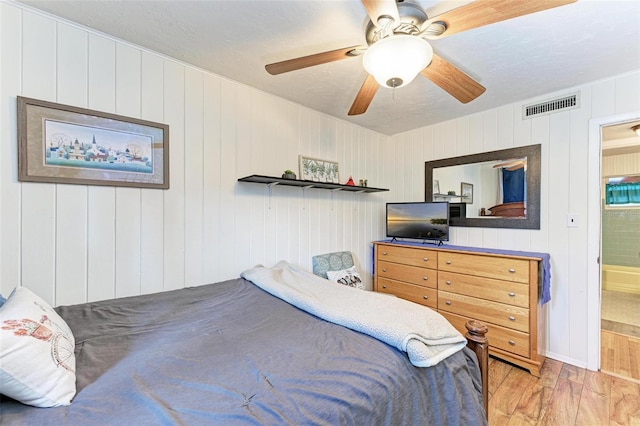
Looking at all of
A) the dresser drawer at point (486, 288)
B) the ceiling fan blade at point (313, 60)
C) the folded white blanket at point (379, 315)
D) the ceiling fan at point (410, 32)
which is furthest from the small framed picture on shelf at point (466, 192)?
the ceiling fan blade at point (313, 60)

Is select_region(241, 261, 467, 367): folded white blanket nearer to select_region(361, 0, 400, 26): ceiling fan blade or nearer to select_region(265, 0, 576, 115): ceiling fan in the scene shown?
select_region(265, 0, 576, 115): ceiling fan

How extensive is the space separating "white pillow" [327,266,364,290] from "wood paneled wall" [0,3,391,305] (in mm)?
283

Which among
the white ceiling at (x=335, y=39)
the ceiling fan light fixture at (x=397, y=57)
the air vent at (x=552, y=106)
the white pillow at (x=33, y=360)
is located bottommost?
the white pillow at (x=33, y=360)

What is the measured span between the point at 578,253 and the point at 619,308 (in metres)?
2.37

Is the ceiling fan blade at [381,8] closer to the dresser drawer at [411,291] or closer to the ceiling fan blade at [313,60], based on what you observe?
the ceiling fan blade at [313,60]

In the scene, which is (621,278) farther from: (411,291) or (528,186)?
(411,291)

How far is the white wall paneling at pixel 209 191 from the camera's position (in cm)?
155

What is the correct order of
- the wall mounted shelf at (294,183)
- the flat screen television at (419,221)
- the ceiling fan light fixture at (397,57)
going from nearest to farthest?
the ceiling fan light fixture at (397,57), the wall mounted shelf at (294,183), the flat screen television at (419,221)

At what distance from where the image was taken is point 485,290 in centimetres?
245

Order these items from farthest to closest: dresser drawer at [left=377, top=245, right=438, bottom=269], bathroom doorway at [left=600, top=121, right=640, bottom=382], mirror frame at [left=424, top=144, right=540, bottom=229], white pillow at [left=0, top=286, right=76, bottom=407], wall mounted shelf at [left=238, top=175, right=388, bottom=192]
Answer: bathroom doorway at [left=600, top=121, right=640, bottom=382]
dresser drawer at [left=377, top=245, right=438, bottom=269]
mirror frame at [left=424, top=144, right=540, bottom=229]
wall mounted shelf at [left=238, top=175, right=388, bottom=192]
white pillow at [left=0, top=286, right=76, bottom=407]

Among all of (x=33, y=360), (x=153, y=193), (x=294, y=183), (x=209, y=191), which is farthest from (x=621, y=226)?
(x=33, y=360)

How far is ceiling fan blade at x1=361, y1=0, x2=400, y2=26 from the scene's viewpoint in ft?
3.67

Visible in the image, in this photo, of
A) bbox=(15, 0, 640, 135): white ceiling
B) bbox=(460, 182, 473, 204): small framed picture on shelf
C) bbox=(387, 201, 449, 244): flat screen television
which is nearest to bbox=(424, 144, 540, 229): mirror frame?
bbox=(460, 182, 473, 204): small framed picture on shelf

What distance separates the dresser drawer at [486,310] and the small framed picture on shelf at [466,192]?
108 cm
